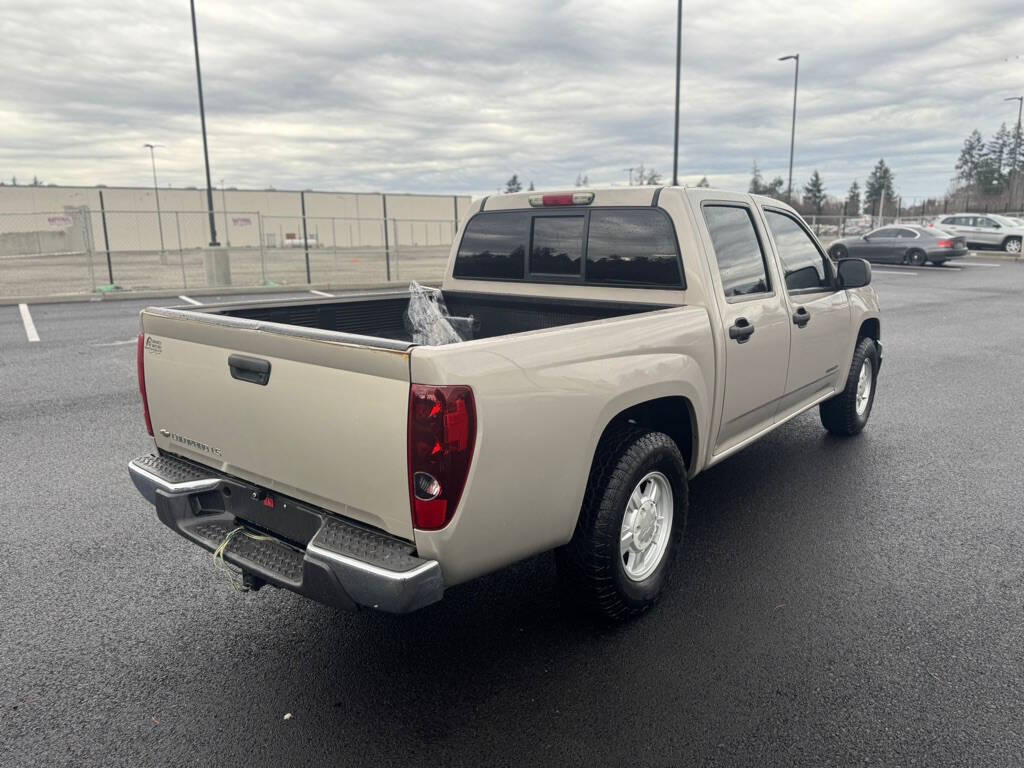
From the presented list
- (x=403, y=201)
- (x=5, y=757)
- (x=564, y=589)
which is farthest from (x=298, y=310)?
(x=403, y=201)

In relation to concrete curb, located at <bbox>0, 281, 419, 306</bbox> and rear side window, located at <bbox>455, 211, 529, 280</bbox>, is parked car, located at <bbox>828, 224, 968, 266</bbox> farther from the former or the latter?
rear side window, located at <bbox>455, 211, 529, 280</bbox>

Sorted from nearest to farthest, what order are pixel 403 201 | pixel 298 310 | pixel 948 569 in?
1. pixel 948 569
2. pixel 298 310
3. pixel 403 201

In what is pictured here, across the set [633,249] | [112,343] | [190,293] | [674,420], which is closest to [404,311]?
[633,249]

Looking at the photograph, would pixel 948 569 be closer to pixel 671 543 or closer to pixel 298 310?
pixel 671 543

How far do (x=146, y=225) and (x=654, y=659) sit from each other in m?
59.6

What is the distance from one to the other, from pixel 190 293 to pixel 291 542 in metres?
18.5

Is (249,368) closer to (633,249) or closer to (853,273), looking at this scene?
(633,249)

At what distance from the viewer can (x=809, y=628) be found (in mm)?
3369

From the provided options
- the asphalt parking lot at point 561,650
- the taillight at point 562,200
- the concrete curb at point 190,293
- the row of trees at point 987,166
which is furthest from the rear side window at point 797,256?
the row of trees at point 987,166

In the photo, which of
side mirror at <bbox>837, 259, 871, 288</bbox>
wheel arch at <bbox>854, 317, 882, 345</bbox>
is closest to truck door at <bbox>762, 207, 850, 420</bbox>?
side mirror at <bbox>837, 259, 871, 288</bbox>

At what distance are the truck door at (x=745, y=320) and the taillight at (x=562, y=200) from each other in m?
0.65

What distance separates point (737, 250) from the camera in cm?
434

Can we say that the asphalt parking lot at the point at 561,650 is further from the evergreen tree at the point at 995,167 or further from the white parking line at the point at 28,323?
the evergreen tree at the point at 995,167

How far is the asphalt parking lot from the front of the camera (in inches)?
104
